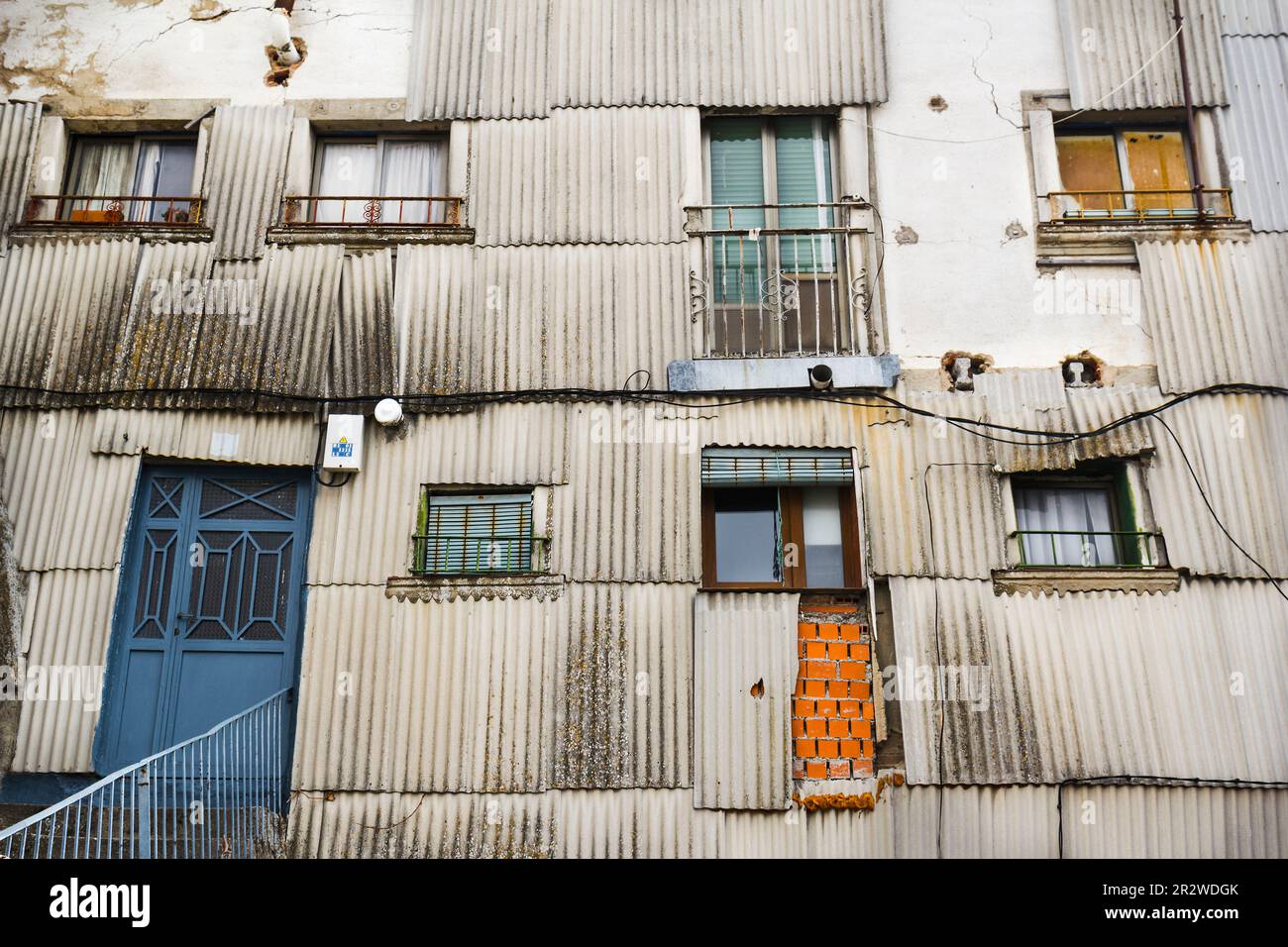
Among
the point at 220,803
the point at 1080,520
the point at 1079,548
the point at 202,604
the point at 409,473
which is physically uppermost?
the point at 409,473

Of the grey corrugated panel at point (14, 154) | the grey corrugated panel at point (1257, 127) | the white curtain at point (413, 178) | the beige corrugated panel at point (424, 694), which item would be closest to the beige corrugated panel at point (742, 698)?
the beige corrugated panel at point (424, 694)

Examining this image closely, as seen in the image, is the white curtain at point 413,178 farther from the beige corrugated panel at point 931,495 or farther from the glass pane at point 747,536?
the beige corrugated panel at point 931,495

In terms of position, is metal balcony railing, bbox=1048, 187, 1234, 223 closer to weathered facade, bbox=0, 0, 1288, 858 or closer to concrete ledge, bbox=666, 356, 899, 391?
weathered facade, bbox=0, 0, 1288, 858

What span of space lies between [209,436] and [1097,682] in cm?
732

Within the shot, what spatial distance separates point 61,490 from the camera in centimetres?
746

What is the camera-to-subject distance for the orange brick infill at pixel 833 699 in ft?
22.9

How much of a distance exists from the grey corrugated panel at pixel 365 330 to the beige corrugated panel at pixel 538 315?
0.13 m

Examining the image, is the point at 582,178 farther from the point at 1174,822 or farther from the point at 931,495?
the point at 1174,822

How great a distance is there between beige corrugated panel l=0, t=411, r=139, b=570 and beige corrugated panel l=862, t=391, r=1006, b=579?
240 inches

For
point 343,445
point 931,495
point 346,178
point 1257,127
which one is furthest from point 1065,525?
point 346,178

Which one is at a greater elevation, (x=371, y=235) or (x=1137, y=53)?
(x=1137, y=53)

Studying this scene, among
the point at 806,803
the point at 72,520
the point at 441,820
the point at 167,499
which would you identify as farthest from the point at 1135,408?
the point at 72,520

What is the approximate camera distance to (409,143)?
28.0 ft
